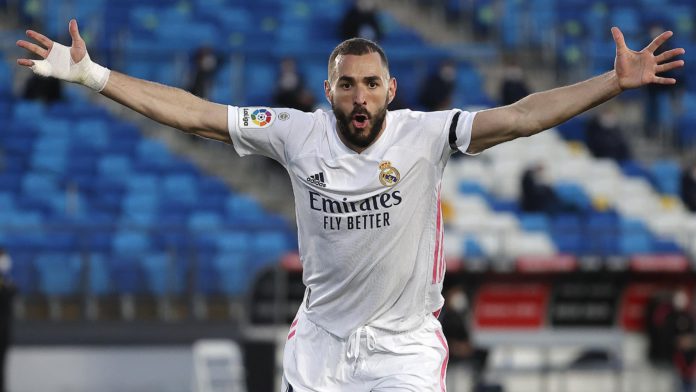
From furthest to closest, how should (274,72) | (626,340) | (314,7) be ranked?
(314,7), (274,72), (626,340)

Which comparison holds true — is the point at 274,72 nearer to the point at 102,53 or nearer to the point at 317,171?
the point at 102,53

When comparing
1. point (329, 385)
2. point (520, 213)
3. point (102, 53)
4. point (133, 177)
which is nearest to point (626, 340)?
point (520, 213)

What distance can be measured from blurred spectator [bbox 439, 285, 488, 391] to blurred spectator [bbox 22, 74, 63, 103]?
24.9 ft

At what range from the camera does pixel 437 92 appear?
1948 cm

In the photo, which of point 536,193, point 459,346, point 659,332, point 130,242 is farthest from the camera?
point 536,193

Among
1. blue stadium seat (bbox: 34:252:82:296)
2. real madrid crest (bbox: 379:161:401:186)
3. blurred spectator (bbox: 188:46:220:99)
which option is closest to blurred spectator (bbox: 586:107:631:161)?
blurred spectator (bbox: 188:46:220:99)

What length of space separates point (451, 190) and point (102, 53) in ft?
17.7

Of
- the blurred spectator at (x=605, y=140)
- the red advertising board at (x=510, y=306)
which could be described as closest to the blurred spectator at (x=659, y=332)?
the red advertising board at (x=510, y=306)

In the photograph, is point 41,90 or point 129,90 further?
point 41,90

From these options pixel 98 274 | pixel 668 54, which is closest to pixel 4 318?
pixel 98 274

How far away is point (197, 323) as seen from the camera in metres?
16.4

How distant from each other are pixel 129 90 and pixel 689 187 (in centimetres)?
1459

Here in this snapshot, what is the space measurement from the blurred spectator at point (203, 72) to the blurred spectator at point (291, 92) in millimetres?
953

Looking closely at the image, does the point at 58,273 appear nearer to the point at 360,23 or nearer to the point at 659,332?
the point at 360,23
